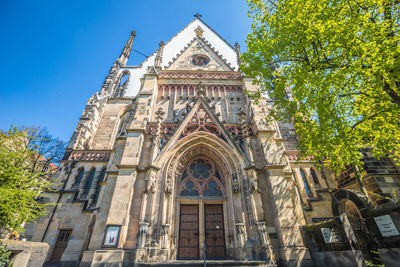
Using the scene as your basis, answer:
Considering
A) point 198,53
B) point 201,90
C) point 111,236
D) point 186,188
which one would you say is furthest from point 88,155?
point 198,53

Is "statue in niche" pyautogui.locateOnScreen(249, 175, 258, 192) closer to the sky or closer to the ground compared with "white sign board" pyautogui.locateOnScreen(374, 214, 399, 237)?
closer to the sky

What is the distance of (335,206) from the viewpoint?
922cm

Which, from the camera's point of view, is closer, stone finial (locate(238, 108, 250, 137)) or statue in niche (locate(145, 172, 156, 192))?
statue in niche (locate(145, 172, 156, 192))

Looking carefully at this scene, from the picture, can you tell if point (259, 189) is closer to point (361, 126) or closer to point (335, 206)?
point (335, 206)

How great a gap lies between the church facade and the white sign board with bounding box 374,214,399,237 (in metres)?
2.93

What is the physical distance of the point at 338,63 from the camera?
7480mm

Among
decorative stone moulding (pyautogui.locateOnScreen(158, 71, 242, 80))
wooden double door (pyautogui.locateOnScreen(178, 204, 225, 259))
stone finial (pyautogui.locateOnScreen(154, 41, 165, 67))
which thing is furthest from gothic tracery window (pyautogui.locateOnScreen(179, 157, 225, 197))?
stone finial (pyautogui.locateOnScreen(154, 41, 165, 67))

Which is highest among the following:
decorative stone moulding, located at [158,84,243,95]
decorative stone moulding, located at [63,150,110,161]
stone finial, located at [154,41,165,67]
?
stone finial, located at [154,41,165,67]

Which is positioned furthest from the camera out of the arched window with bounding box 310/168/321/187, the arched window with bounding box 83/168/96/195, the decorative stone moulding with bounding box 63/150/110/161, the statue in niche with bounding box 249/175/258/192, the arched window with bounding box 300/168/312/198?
the decorative stone moulding with bounding box 63/150/110/161

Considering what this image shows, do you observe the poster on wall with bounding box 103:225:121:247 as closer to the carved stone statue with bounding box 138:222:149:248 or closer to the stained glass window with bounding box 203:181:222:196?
the carved stone statue with bounding box 138:222:149:248

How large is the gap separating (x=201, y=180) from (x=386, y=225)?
7.74 m

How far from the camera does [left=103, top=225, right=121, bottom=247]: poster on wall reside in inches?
294

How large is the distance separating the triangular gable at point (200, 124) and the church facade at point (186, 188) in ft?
0.22

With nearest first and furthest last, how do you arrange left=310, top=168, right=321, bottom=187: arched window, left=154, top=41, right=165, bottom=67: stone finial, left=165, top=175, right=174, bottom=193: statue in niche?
left=165, top=175, right=174, bottom=193: statue in niche → left=310, top=168, right=321, bottom=187: arched window → left=154, top=41, right=165, bottom=67: stone finial
